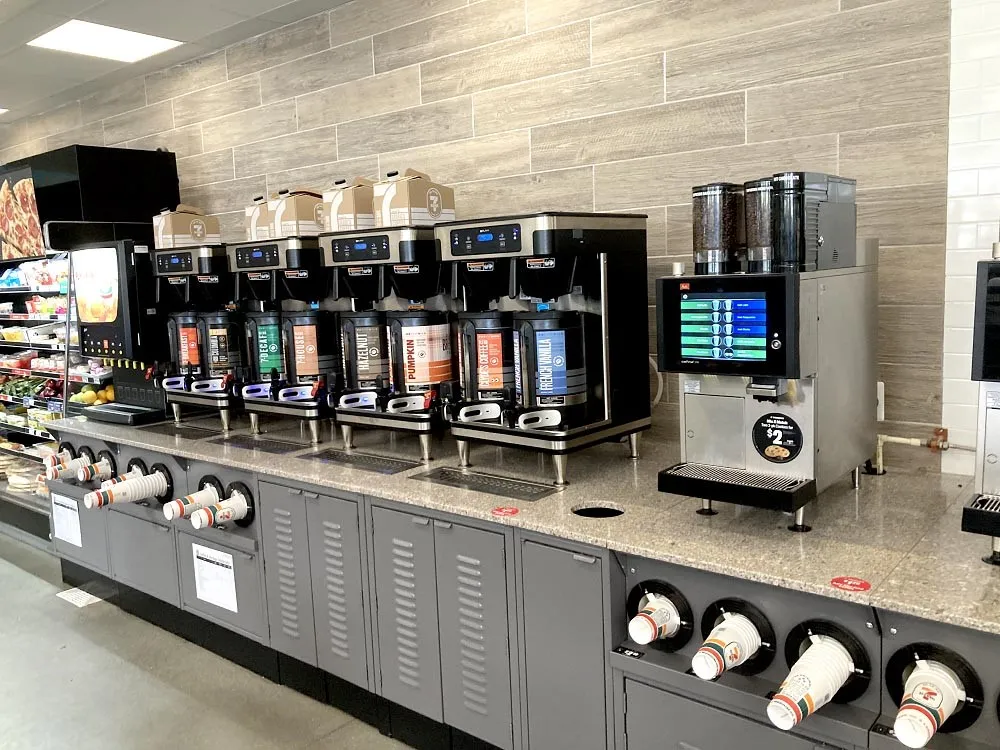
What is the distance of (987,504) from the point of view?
1600 millimetres

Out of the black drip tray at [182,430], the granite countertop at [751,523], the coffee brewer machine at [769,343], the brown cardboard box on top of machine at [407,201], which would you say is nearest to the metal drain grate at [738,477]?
the coffee brewer machine at [769,343]

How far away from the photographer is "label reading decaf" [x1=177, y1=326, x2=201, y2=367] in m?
3.62

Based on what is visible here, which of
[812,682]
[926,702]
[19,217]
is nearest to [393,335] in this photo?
[812,682]

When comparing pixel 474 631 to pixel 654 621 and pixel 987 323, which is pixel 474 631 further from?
pixel 987 323

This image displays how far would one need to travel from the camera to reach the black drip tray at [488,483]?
7.75 feet

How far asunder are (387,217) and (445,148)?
617 mm

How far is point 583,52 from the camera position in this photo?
2.92 meters

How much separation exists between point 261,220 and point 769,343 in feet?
7.61

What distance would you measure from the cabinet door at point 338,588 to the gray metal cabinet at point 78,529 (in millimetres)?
1491

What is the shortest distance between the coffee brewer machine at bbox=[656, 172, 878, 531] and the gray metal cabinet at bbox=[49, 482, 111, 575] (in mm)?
2827

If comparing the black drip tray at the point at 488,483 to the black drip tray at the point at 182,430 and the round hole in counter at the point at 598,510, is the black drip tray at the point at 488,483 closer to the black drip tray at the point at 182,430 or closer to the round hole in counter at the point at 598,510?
the round hole in counter at the point at 598,510

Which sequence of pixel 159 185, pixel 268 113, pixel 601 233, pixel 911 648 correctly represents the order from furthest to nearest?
pixel 159 185 → pixel 268 113 → pixel 601 233 → pixel 911 648

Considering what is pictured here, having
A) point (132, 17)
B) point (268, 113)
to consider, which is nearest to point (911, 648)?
point (268, 113)

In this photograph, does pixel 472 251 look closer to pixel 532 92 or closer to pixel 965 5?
pixel 532 92
